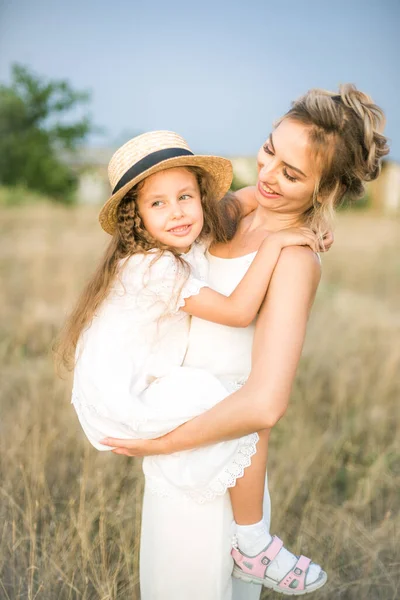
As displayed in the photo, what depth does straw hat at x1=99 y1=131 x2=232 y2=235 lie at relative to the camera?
2150 mm

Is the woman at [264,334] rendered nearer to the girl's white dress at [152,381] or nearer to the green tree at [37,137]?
the girl's white dress at [152,381]

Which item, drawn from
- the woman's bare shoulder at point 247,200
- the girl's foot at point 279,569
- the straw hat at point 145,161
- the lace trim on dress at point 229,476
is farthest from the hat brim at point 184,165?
the girl's foot at point 279,569

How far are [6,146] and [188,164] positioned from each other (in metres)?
21.2

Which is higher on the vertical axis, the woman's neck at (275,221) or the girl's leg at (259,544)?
the woman's neck at (275,221)

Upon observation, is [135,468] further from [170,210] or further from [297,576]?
[170,210]

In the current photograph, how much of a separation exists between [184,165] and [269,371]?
2.71ft

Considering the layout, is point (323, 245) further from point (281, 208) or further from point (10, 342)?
point (10, 342)

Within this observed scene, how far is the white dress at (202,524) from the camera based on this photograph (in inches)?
83.6

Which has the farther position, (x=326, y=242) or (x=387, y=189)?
(x=387, y=189)

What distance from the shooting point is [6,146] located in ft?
71.6

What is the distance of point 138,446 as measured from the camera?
6.86 ft

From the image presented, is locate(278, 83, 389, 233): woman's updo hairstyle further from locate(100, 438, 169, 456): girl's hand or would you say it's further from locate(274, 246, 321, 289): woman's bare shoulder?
locate(100, 438, 169, 456): girl's hand

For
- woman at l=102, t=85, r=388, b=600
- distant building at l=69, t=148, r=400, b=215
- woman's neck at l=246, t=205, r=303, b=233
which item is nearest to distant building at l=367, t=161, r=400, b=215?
distant building at l=69, t=148, r=400, b=215

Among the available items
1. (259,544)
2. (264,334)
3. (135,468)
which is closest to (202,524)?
(259,544)
